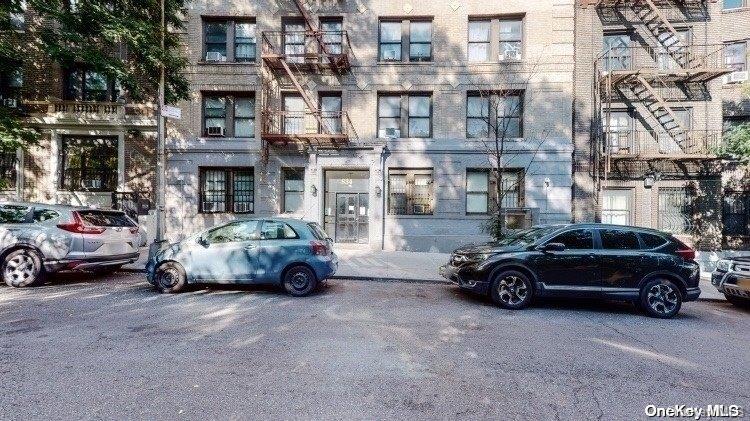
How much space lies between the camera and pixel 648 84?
13539 millimetres

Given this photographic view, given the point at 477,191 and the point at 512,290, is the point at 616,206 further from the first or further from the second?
the point at 512,290

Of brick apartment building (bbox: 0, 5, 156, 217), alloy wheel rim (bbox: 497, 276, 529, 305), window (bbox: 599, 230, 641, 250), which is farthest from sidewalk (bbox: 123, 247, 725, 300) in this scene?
brick apartment building (bbox: 0, 5, 156, 217)

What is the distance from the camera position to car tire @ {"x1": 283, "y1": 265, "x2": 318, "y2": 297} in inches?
288

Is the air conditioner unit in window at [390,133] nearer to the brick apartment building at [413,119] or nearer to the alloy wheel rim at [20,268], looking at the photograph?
the brick apartment building at [413,119]

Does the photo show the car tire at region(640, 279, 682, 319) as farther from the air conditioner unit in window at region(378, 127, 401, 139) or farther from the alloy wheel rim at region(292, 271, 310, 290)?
the air conditioner unit in window at region(378, 127, 401, 139)

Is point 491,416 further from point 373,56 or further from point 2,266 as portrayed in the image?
point 373,56

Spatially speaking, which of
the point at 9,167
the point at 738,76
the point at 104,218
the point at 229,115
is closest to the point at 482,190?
the point at 229,115

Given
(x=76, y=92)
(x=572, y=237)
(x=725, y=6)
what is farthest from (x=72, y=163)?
(x=725, y=6)

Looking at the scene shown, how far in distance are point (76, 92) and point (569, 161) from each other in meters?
20.8

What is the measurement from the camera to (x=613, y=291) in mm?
6641

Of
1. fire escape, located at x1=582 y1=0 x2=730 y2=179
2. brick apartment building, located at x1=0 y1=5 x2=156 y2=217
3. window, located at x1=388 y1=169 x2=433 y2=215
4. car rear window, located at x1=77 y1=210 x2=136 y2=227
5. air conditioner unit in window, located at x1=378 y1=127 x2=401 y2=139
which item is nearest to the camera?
car rear window, located at x1=77 y1=210 x2=136 y2=227

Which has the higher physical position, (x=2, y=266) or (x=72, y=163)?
(x=72, y=163)

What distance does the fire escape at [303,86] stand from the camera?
14.0 m

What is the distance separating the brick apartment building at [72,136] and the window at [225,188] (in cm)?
212
